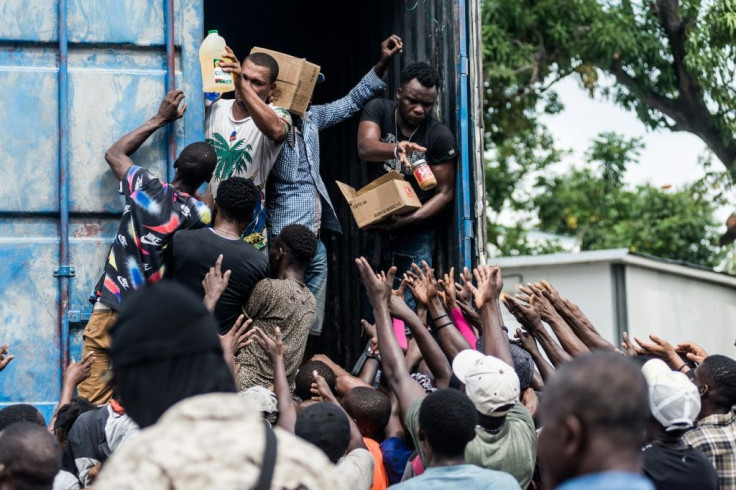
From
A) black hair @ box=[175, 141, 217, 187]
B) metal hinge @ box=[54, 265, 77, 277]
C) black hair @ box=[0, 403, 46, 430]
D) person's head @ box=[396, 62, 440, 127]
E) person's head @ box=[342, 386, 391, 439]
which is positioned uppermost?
person's head @ box=[396, 62, 440, 127]

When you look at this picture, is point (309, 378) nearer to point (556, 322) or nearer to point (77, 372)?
point (77, 372)

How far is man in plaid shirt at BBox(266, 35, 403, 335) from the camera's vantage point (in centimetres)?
648

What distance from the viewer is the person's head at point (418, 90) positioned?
6.57 meters

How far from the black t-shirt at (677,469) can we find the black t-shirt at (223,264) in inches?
85.7

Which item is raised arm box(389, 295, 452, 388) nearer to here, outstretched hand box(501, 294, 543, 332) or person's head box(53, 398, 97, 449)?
outstretched hand box(501, 294, 543, 332)

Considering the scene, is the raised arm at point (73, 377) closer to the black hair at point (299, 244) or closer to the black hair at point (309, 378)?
the black hair at point (309, 378)

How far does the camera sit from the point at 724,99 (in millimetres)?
13648

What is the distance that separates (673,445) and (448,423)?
40.1 inches

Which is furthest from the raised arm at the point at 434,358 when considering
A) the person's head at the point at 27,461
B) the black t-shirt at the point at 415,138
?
the person's head at the point at 27,461

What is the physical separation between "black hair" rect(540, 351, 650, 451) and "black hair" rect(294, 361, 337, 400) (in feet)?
9.53

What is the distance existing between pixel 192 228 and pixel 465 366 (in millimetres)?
2044

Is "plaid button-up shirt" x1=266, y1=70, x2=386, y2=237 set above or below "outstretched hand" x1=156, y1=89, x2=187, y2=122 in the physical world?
below

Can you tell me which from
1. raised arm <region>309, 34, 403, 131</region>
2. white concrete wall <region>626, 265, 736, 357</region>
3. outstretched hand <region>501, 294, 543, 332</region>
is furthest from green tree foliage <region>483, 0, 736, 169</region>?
outstretched hand <region>501, 294, 543, 332</region>

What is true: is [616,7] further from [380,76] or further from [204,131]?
[204,131]
